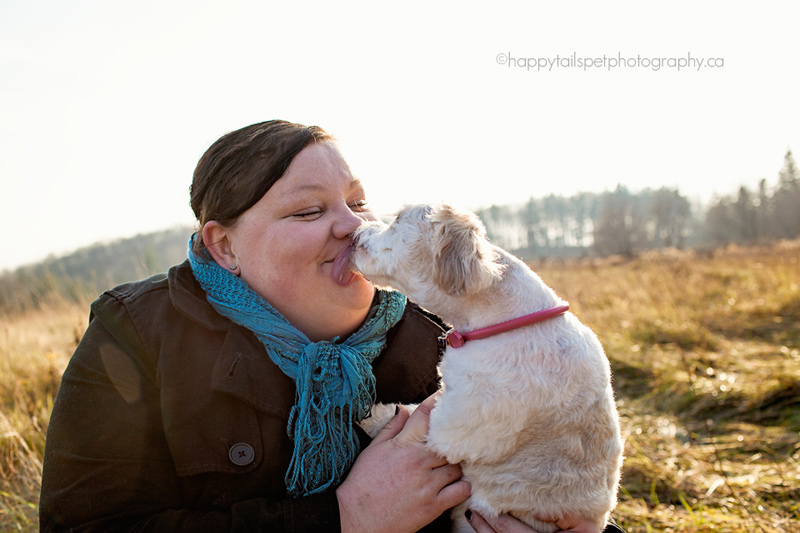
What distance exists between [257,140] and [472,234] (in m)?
1.10

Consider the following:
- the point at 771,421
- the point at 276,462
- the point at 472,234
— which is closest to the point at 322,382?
the point at 276,462

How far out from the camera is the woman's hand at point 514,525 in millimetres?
2084

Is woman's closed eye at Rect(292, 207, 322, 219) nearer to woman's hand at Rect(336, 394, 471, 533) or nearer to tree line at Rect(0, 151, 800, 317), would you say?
woman's hand at Rect(336, 394, 471, 533)

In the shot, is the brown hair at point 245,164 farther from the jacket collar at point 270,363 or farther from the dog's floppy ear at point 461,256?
the dog's floppy ear at point 461,256

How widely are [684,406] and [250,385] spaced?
17.2 feet

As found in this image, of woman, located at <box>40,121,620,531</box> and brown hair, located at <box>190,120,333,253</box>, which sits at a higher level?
brown hair, located at <box>190,120,333,253</box>

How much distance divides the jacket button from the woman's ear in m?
0.85

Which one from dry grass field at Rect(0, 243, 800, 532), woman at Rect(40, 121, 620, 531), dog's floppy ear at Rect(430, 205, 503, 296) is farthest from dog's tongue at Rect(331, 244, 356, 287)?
dry grass field at Rect(0, 243, 800, 532)

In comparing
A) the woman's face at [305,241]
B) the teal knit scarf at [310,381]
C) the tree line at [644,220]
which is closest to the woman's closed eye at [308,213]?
the woman's face at [305,241]

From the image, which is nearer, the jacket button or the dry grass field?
the jacket button

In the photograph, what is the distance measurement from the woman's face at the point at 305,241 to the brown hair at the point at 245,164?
4 cm

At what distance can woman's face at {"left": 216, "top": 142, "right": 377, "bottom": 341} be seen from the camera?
89.3 inches

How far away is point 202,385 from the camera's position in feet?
6.81

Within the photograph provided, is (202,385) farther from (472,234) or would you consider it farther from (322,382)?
(472,234)
